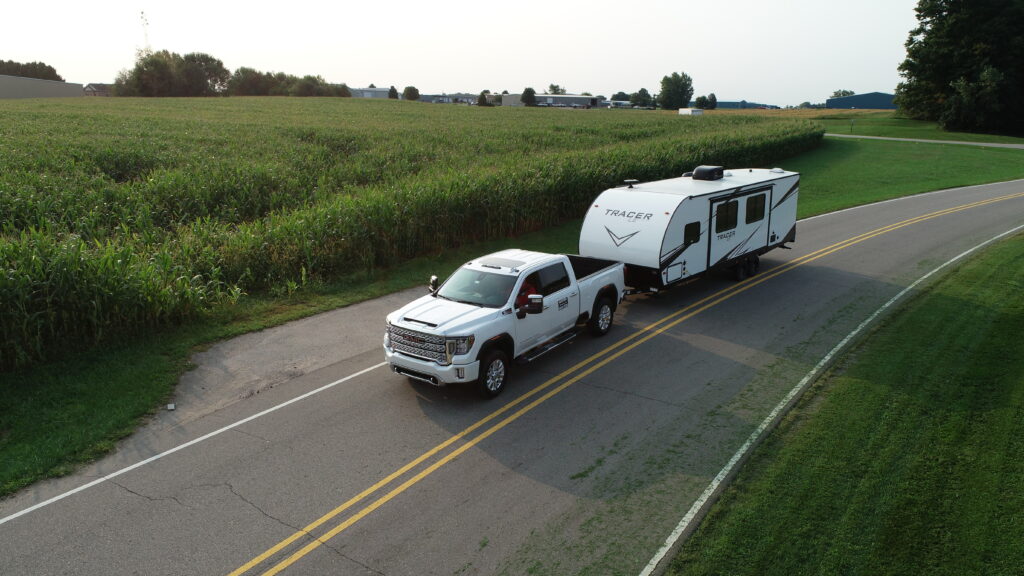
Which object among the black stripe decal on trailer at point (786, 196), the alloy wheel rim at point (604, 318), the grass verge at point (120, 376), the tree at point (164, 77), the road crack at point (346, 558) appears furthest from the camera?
the tree at point (164, 77)

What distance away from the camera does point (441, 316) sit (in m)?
11.0

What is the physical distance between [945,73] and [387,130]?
5930 centimetres

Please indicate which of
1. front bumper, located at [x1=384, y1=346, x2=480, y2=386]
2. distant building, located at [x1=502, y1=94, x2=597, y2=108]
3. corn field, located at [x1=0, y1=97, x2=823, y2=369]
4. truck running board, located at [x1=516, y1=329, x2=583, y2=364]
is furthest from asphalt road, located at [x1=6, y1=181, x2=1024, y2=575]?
distant building, located at [x1=502, y1=94, x2=597, y2=108]

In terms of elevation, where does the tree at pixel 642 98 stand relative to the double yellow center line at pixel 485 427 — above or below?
above

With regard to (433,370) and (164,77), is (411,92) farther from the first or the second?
(433,370)

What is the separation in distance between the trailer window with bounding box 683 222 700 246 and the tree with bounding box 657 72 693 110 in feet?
456

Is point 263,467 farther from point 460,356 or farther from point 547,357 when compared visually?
point 547,357

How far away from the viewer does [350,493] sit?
8289 mm

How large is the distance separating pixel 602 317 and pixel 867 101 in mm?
147397

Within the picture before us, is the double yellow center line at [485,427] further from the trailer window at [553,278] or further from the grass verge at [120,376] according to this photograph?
the grass verge at [120,376]

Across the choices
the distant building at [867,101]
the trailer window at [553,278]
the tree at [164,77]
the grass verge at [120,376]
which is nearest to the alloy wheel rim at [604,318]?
the trailer window at [553,278]

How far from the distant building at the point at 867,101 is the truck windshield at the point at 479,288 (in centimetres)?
14336

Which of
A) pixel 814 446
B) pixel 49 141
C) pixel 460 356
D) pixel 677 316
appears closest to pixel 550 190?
pixel 677 316

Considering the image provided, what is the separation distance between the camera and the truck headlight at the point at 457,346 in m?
10.5
